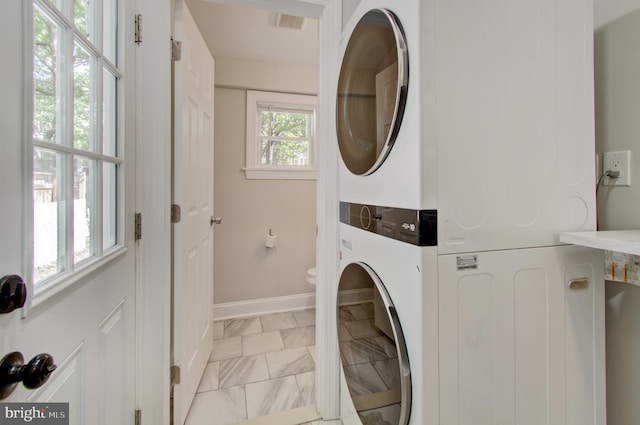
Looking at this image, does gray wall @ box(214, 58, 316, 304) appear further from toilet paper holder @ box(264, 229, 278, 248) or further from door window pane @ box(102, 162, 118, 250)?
door window pane @ box(102, 162, 118, 250)

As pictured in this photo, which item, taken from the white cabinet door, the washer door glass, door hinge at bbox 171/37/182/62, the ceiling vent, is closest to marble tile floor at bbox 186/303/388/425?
the white cabinet door

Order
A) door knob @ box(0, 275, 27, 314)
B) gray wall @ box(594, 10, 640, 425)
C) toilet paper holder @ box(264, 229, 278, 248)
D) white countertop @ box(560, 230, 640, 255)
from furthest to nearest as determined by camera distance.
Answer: toilet paper holder @ box(264, 229, 278, 248) → gray wall @ box(594, 10, 640, 425) → white countertop @ box(560, 230, 640, 255) → door knob @ box(0, 275, 27, 314)

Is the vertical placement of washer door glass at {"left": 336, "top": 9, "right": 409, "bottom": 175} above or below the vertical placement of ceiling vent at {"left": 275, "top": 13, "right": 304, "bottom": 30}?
below

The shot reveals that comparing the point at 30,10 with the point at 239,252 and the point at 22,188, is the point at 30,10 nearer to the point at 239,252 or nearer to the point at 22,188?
the point at 22,188

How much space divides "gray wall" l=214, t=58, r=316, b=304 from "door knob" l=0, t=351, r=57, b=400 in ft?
6.82

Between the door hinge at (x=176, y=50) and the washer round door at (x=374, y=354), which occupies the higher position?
the door hinge at (x=176, y=50)

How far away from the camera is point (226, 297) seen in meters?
2.51

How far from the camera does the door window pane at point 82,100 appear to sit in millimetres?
724

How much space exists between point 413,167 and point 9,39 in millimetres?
858

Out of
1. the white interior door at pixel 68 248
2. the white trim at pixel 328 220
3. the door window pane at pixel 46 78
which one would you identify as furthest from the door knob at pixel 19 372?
the white trim at pixel 328 220

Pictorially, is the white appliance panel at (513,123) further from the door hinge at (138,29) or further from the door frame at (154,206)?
the door hinge at (138,29)

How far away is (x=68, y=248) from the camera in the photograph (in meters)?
0.68

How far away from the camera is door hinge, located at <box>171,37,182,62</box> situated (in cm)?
122

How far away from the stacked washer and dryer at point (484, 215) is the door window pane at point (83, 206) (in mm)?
890
